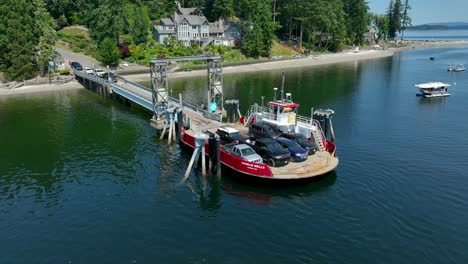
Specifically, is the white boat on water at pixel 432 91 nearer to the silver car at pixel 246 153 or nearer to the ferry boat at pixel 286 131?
the ferry boat at pixel 286 131

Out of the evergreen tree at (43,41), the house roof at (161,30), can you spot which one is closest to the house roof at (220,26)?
the house roof at (161,30)

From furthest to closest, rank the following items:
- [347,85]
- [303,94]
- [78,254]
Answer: [347,85] → [303,94] → [78,254]

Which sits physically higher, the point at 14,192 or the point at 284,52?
the point at 284,52

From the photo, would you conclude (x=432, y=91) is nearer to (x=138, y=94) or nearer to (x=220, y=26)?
(x=138, y=94)

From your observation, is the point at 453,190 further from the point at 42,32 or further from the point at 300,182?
the point at 42,32

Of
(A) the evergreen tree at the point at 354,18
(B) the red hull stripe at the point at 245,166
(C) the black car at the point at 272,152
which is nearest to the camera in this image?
(B) the red hull stripe at the point at 245,166

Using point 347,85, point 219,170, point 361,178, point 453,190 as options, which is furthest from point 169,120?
point 347,85

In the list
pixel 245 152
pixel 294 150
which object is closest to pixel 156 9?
pixel 245 152
